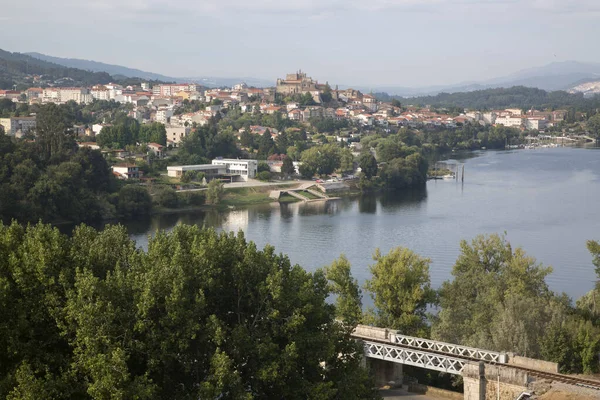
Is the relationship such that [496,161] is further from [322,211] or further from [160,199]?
[160,199]

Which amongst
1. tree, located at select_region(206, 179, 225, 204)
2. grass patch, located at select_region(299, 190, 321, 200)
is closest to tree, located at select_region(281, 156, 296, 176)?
grass patch, located at select_region(299, 190, 321, 200)

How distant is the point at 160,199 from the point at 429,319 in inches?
517

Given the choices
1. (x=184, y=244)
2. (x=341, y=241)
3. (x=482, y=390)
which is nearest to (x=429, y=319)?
(x=482, y=390)

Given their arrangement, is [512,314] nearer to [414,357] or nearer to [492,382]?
[414,357]

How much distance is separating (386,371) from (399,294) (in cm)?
205

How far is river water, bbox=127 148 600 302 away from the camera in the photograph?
14.7m

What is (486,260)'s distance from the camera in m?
10.5

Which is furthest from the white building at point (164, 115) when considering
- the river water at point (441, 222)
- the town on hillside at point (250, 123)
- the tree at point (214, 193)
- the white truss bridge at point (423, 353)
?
the white truss bridge at point (423, 353)

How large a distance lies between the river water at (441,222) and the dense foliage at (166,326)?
22.3 ft

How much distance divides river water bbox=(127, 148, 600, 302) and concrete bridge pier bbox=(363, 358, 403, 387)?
5277mm

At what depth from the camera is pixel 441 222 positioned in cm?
1898

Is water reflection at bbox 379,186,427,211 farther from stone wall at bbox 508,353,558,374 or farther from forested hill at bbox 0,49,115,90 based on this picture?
forested hill at bbox 0,49,115,90

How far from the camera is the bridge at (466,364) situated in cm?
613

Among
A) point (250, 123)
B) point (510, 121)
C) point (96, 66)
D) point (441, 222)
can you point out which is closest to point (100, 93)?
point (250, 123)
